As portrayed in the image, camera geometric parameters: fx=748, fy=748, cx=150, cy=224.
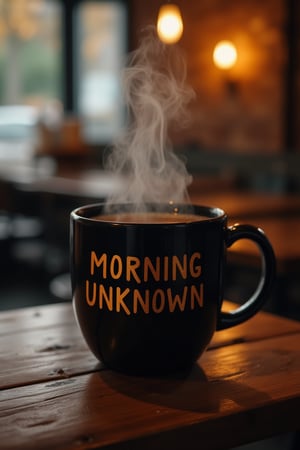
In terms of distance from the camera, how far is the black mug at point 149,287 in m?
0.74

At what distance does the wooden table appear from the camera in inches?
24.7

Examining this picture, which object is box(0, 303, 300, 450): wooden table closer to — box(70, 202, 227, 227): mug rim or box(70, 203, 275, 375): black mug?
box(70, 203, 275, 375): black mug

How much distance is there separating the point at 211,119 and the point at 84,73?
4.95 feet

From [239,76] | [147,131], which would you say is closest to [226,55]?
[239,76]

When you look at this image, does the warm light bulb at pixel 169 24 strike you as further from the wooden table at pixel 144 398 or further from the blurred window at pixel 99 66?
the wooden table at pixel 144 398

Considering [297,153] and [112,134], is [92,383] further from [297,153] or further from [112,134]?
[112,134]

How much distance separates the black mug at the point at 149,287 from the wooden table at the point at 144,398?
0.09 ft

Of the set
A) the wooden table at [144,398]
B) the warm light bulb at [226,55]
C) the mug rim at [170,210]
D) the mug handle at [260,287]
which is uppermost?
the warm light bulb at [226,55]

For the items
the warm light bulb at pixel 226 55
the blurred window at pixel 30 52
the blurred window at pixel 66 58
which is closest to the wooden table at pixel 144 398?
the warm light bulb at pixel 226 55

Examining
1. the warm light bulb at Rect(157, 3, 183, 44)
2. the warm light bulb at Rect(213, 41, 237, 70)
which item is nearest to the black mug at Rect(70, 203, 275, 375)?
the warm light bulb at Rect(157, 3, 183, 44)

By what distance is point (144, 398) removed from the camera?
27.8 inches

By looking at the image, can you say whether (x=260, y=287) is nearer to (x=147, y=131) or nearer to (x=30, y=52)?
(x=147, y=131)

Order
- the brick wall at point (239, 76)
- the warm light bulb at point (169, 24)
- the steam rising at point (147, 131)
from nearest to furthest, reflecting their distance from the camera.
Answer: the steam rising at point (147, 131), the warm light bulb at point (169, 24), the brick wall at point (239, 76)

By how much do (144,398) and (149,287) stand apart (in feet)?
0.35
